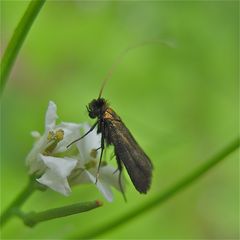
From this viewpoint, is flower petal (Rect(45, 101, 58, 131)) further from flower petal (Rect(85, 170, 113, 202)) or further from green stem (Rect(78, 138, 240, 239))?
green stem (Rect(78, 138, 240, 239))

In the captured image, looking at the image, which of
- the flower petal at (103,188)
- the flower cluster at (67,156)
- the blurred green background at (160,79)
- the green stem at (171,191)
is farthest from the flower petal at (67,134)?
the blurred green background at (160,79)

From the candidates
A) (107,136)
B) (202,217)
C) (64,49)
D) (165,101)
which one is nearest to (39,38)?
(64,49)

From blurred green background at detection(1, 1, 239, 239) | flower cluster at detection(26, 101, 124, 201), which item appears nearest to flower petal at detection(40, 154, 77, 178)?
flower cluster at detection(26, 101, 124, 201)

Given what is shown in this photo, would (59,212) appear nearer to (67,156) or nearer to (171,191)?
(67,156)

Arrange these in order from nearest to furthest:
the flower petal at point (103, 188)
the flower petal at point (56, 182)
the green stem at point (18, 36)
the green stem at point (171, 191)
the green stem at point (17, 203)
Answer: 1. the green stem at point (18, 36)
2. the flower petal at point (56, 182)
3. the flower petal at point (103, 188)
4. the green stem at point (17, 203)
5. the green stem at point (171, 191)

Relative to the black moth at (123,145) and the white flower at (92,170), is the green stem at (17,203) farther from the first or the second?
the black moth at (123,145)

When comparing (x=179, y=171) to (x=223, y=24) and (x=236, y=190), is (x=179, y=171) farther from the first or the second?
(x=223, y=24)
